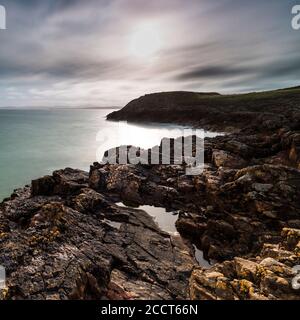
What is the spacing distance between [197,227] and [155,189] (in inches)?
301

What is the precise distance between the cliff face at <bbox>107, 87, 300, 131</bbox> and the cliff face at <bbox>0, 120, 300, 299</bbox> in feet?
71.8

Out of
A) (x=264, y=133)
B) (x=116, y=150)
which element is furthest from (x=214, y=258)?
(x=264, y=133)

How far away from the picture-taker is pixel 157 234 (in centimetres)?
1880

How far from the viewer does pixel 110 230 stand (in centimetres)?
1827

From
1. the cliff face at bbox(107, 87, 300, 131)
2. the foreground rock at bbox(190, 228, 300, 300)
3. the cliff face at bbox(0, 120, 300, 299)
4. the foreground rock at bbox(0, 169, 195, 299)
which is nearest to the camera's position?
the foreground rock at bbox(190, 228, 300, 300)

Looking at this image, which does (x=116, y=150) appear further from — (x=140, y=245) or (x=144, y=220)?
(x=140, y=245)

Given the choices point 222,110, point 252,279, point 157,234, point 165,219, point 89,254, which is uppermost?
point 222,110

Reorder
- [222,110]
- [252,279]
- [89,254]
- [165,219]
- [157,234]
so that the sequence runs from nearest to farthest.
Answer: [252,279], [89,254], [157,234], [165,219], [222,110]

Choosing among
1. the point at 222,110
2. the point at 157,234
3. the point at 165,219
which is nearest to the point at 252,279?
the point at 157,234

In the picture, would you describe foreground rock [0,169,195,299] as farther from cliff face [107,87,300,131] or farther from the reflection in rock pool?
cliff face [107,87,300,131]

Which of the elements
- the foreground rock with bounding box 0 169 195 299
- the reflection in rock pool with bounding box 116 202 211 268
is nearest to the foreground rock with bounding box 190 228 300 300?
the foreground rock with bounding box 0 169 195 299

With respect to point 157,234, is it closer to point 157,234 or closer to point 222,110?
Answer: point 157,234

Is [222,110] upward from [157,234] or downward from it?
upward

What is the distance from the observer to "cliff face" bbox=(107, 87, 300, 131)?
7194 centimetres
